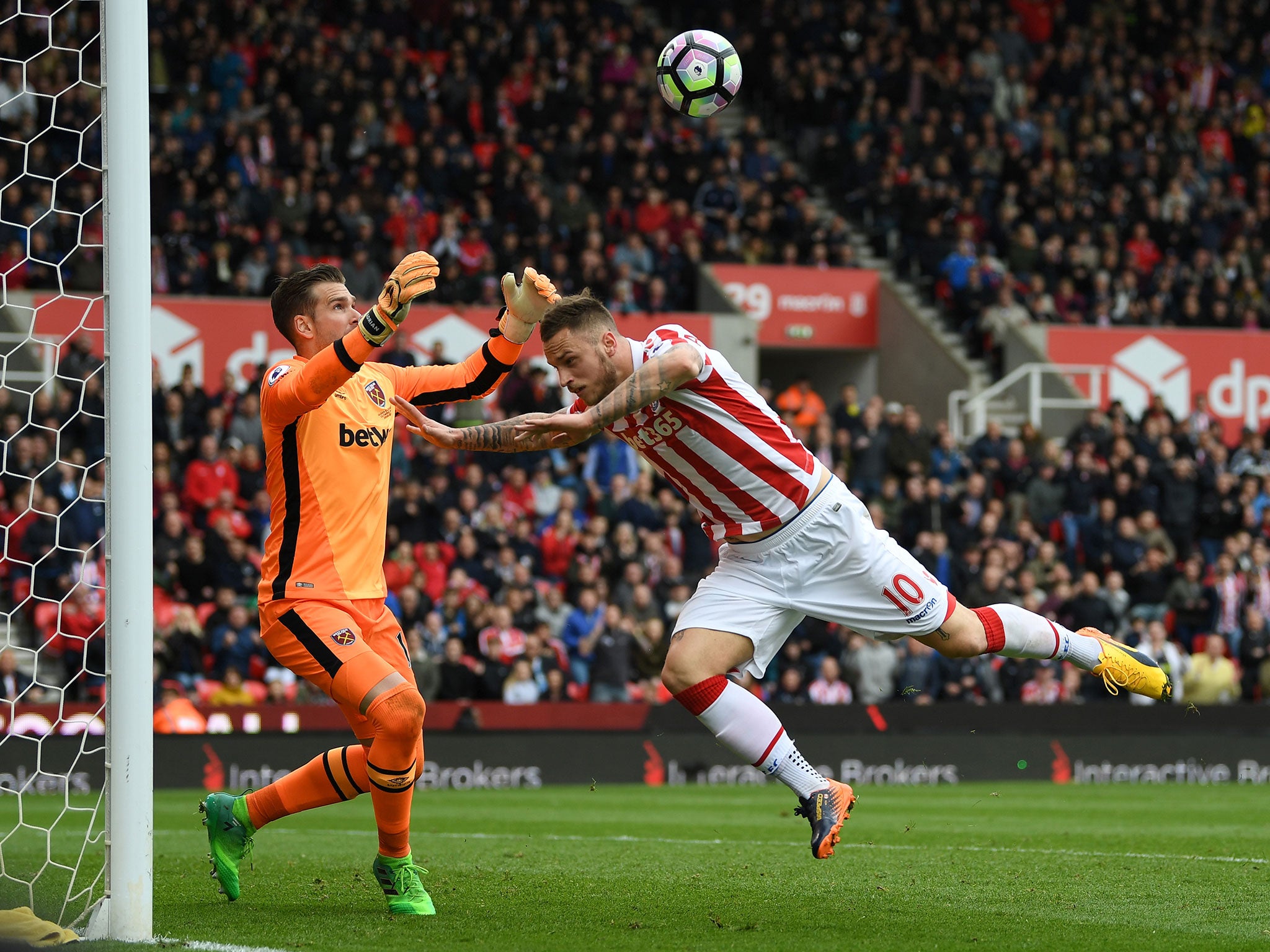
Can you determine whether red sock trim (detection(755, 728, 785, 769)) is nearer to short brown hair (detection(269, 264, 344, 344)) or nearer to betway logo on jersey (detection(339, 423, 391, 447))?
betway logo on jersey (detection(339, 423, 391, 447))

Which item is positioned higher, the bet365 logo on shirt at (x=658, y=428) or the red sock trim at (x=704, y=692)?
the bet365 logo on shirt at (x=658, y=428)

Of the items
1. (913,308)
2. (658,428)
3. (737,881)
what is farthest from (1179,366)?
(658,428)

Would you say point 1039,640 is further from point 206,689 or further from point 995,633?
point 206,689

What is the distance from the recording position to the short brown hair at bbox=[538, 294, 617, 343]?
6566 millimetres

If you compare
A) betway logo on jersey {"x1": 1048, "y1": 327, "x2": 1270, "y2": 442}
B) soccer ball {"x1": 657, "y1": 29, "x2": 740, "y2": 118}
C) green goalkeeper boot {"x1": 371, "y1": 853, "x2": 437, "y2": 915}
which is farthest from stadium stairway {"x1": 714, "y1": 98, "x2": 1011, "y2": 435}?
green goalkeeper boot {"x1": 371, "y1": 853, "x2": 437, "y2": 915}

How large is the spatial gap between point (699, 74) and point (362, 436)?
3373 millimetres

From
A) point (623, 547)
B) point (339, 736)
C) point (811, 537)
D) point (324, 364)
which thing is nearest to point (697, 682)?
point (811, 537)

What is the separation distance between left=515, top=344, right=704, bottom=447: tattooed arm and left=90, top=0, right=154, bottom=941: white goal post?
1.50 meters

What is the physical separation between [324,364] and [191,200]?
14.7 meters

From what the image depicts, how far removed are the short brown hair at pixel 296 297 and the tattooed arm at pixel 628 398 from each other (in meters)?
1.11

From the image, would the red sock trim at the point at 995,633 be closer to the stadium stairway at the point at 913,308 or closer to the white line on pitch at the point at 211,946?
the white line on pitch at the point at 211,946

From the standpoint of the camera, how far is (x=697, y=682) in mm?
6625

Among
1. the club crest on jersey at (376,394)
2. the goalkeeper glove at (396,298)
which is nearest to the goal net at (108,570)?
the goalkeeper glove at (396,298)

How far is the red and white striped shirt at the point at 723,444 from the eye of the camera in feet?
22.0
